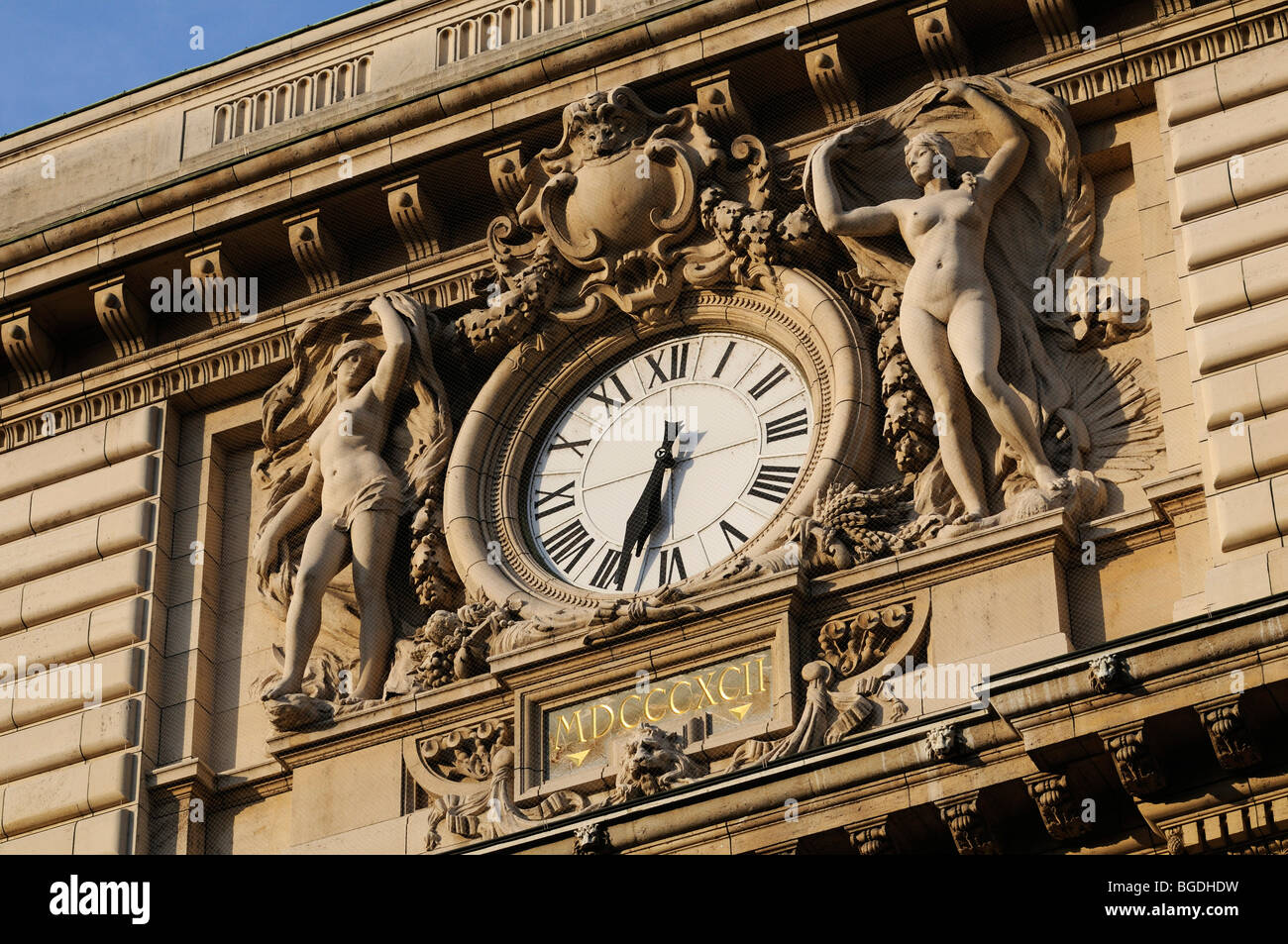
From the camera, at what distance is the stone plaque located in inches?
891

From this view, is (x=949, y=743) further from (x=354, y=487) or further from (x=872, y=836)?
(x=354, y=487)

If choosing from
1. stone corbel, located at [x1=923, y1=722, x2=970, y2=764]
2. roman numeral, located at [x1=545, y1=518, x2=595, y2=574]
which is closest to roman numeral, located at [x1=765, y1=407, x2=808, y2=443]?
roman numeral, located at [x1=545, y1=518, x2=595, y2=574]

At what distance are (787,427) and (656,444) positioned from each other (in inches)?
38.4

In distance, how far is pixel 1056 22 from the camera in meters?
24.5

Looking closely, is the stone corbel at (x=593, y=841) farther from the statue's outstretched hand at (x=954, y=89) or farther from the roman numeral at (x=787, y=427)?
the statue's outstretched hand at (x=954, y=89)

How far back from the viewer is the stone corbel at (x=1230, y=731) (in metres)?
19.9

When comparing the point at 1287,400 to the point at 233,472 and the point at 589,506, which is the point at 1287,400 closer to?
the point at 589,506

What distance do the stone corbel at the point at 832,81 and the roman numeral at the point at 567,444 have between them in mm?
2986

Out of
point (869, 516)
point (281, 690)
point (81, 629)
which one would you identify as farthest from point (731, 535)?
point (81, 629)

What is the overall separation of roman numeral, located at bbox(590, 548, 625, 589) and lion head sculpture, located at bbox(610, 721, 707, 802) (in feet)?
5.91

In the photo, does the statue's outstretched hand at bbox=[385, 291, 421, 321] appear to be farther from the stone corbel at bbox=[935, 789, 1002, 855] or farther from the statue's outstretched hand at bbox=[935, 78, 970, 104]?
the stone corbel at bbox=[935, 789, 1002, 855]

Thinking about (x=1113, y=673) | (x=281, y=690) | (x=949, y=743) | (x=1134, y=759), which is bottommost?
(x=1134, y=759)

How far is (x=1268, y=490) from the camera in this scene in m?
21.7

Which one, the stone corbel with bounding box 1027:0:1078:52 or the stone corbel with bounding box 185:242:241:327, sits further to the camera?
the stone corbel with bounding box 185:242:241:327
